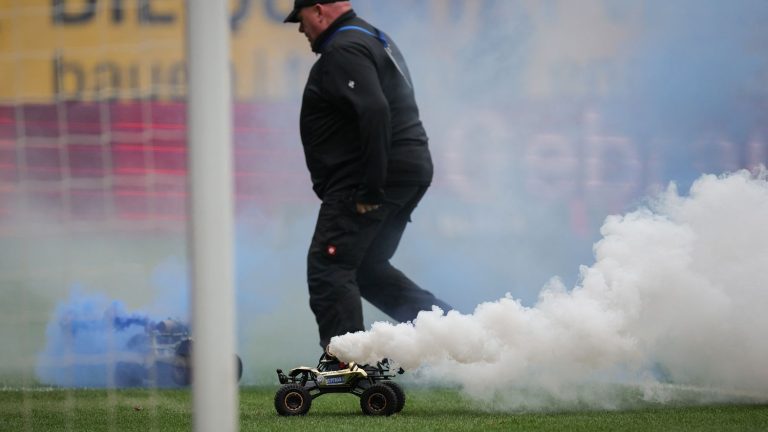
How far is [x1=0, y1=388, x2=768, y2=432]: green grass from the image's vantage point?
468 cm

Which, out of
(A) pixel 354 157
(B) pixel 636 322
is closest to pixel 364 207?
(A) pixel 354 157

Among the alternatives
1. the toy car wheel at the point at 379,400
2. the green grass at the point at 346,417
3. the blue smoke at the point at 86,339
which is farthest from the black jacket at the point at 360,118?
the blue smoke at the point at 86,339

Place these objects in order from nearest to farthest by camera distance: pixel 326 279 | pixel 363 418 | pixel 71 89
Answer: pixel 363 418 < pixel 326 279 < pixel 71 89

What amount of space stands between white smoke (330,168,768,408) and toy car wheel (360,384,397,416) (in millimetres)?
127

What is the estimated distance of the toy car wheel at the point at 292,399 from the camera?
5.18m

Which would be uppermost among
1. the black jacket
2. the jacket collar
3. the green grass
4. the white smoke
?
the jacket collar

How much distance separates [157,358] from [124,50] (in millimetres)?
1560

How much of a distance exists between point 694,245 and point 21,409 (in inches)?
113

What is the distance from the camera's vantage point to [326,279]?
5.52 metres

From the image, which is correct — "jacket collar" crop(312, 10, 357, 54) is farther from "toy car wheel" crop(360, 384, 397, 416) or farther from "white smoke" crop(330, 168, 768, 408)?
"toy car wheel" crop(360, 384, 397, 416)

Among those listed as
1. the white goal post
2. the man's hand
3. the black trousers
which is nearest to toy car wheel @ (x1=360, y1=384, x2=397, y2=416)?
the black trousers

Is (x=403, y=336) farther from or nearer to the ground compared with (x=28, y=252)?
nearer to the ground

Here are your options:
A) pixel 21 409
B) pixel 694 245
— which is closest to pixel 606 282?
pixel 694 245

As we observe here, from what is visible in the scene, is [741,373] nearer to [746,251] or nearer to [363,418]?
[746,251]
